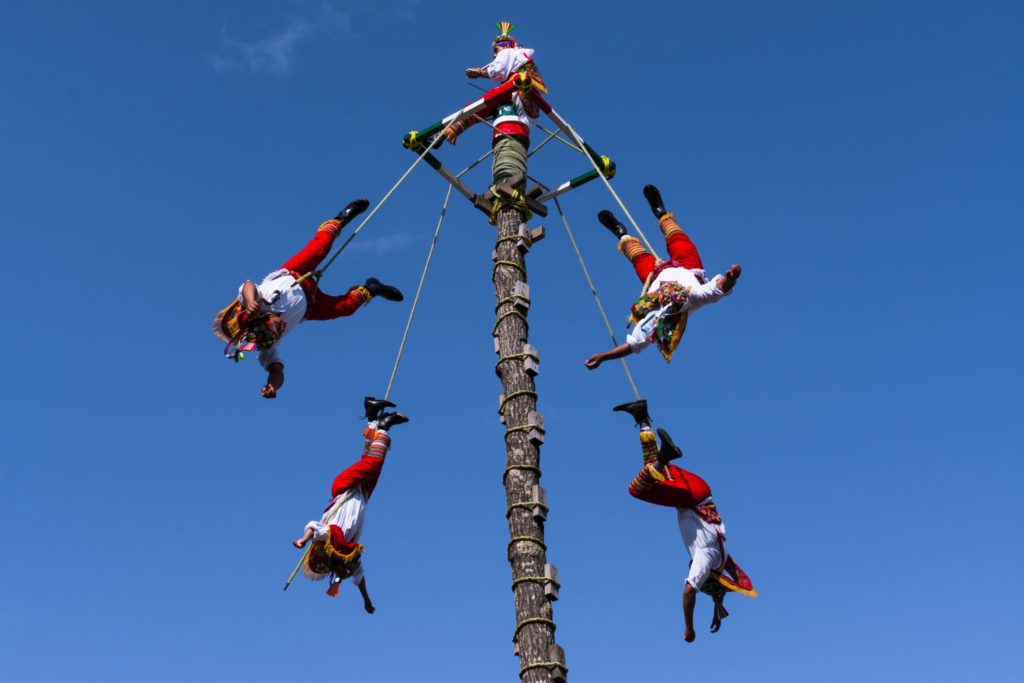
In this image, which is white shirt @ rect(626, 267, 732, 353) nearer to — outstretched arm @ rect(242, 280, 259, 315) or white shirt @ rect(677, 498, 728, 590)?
white shirt @ rect(677, 498, 728, 590)

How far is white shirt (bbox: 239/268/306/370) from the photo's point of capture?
27.2 feet

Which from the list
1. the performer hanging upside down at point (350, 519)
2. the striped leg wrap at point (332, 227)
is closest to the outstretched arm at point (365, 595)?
the performer hanging upside down at point (350, 519)

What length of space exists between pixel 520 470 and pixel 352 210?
8.75 ft

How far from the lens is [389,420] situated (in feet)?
29.8

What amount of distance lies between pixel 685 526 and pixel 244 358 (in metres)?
3.56

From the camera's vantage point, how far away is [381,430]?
9055 mm

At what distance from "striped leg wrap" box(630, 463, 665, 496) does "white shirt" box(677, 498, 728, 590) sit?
36cm

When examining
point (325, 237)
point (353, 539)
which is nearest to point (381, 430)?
point (353, 539)

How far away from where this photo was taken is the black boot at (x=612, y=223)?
946 centimetres

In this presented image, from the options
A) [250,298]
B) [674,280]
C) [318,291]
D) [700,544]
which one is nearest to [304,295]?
[318,291]

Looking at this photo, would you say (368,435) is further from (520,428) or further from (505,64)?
(505,64)

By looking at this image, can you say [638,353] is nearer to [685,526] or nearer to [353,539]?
[685,526]

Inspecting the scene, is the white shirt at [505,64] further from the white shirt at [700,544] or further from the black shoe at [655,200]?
the white shirt at [700,544]

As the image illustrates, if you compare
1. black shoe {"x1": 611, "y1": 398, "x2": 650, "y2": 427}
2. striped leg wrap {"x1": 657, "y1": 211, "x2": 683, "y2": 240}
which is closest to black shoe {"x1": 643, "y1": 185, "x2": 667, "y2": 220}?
striped leg wrap {"x1": 657, "y1": 211, "x2": 683, "y2": 240}
